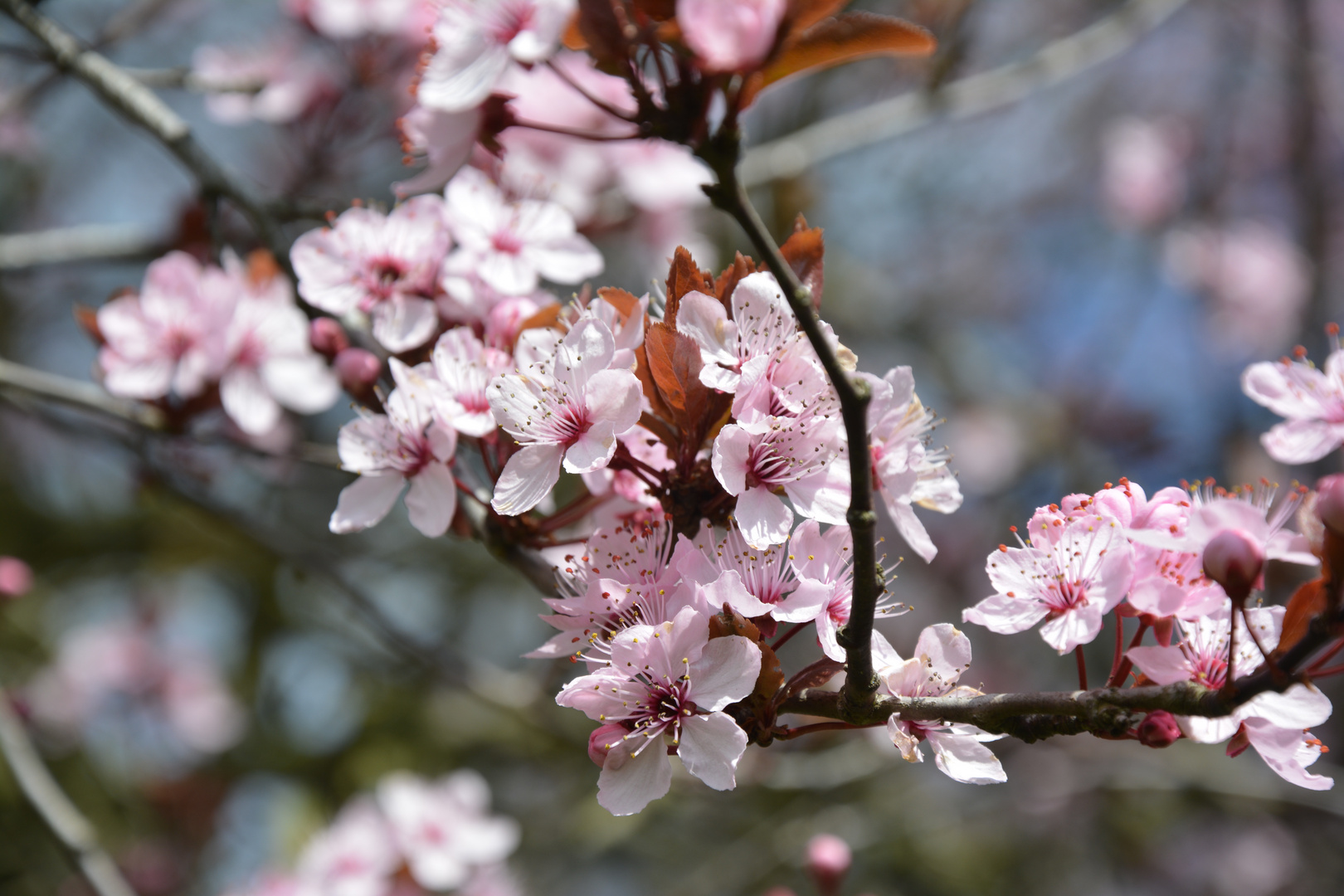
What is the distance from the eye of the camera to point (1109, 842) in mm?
4371

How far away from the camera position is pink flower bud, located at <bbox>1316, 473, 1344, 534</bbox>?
0.89 meters

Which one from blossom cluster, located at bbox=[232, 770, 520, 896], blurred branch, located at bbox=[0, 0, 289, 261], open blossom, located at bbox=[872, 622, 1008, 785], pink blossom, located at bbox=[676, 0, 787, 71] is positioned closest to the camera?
pink blossom, located at bbox=[676, 0, 787, 71]

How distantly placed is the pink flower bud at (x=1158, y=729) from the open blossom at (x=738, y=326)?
0.56 meters

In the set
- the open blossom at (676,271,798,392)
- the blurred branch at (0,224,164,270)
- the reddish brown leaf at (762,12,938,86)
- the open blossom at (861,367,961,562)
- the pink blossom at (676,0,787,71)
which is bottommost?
the blurred branch at (0,224,164,270)

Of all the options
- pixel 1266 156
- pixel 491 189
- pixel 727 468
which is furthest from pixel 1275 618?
pixel 1266 156

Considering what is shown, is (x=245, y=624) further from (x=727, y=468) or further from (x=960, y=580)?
(x=727, y=468)

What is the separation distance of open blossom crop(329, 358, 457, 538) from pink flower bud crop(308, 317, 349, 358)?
22 centimetres

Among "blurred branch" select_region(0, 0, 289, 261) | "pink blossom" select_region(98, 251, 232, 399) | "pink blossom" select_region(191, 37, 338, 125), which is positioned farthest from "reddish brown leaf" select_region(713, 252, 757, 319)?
"pink blossom" select_region(191, 37, 338, 125)

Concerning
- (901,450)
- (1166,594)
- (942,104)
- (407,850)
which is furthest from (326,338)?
(942,104)

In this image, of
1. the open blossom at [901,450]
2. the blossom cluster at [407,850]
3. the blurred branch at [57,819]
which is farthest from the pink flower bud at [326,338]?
the blossom cluster at [407,850]

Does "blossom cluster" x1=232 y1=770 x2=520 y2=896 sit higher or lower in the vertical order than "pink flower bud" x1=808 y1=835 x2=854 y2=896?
lower

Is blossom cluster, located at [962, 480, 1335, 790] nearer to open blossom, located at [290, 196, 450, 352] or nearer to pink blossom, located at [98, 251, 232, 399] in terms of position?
open blossom, located at [290, 196, 450, 352]

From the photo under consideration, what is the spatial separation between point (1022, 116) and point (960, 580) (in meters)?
3.09

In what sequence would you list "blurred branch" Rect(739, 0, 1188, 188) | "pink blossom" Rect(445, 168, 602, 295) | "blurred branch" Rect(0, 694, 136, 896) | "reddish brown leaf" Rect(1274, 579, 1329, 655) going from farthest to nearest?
"blurred branch" Rect(739, 0, 1188, 188)
"blurred branch" Rect(0, 694, 136, 896)
"pink blossom" Rect(445, 168, 602, 295)
"reddish brown leaf" Rect(1274, 579, 1329, 655)
